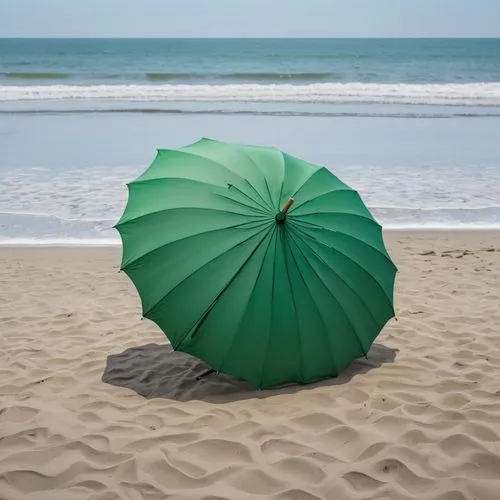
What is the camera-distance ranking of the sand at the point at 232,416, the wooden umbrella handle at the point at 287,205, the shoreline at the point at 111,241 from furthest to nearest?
the shoreline at the point at 111,241
the wooden umbrella handle at the point at 287,205
the sand at the point at 232,416

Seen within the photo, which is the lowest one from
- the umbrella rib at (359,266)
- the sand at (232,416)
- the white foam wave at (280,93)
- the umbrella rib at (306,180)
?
the sand at (232,416)

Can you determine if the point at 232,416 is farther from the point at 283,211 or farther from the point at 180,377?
the point at 283,211

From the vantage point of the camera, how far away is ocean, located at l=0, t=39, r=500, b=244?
9.36m

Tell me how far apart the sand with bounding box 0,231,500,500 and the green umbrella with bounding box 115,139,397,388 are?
1.18 feet

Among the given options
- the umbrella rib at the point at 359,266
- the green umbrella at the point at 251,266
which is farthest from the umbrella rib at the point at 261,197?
the umbrella rib at the point at 359,266

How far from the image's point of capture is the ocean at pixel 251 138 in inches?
368

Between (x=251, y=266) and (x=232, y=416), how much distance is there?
3.03ft

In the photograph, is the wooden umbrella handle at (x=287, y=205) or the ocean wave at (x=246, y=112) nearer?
the wooden umbrella handle at (x=287, y=205)

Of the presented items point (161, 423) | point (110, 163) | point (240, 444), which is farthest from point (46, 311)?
point (110, 163)

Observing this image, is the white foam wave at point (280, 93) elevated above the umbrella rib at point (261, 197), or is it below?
above

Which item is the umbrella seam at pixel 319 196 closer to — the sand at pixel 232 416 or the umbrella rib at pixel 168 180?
the umbrella rib at pixel 168 180

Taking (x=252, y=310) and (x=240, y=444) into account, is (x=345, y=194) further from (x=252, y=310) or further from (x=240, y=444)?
(x=240, y=444)

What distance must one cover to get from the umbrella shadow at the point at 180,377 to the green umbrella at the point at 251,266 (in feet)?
1.15

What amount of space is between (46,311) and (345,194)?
9.63 feet
